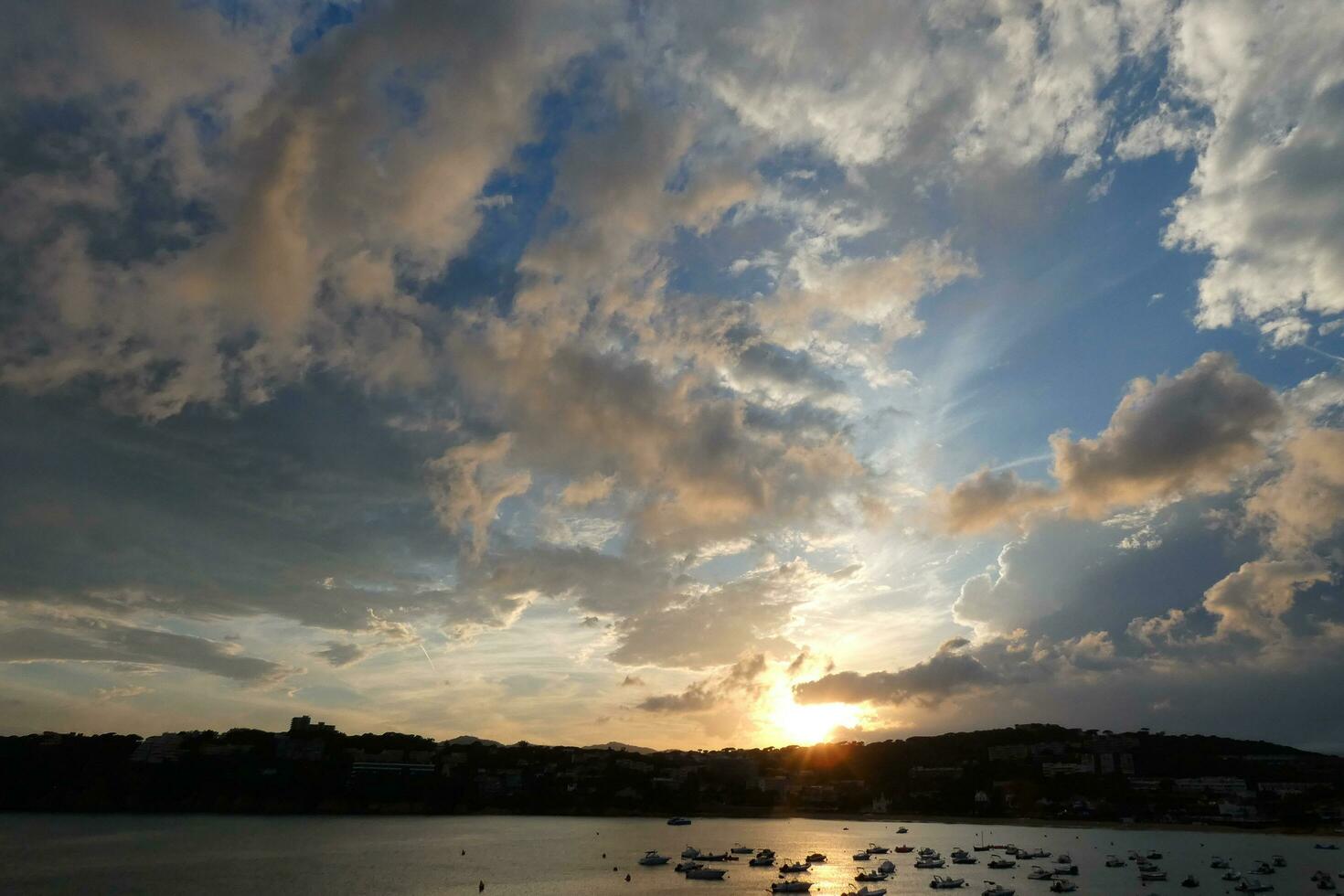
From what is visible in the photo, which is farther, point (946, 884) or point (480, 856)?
point (480, 856)

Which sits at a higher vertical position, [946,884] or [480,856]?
[480,856]

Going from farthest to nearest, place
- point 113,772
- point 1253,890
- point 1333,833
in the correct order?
1. point 113,772
2. point 1333,833
3. point 1253,890

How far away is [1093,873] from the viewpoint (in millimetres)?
101375

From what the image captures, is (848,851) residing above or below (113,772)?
below

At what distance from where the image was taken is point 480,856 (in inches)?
4434

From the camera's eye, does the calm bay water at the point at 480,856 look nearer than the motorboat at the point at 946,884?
Yes

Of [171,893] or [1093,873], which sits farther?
[1093,873]

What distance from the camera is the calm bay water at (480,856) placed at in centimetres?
8281

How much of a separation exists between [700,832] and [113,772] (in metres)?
139

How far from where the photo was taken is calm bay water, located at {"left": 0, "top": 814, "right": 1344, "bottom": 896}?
82812mm

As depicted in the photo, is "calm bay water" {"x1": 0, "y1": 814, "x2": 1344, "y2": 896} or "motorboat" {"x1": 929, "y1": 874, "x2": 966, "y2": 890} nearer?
"calm bay water" {"x1": 0, "y1": 814, "x2": 1344, "y2": 896}

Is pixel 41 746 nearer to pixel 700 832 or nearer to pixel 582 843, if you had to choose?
pixel 582 843

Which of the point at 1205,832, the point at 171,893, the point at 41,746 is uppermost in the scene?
the point at 41,746

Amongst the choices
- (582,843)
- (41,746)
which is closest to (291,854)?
(582,843)
